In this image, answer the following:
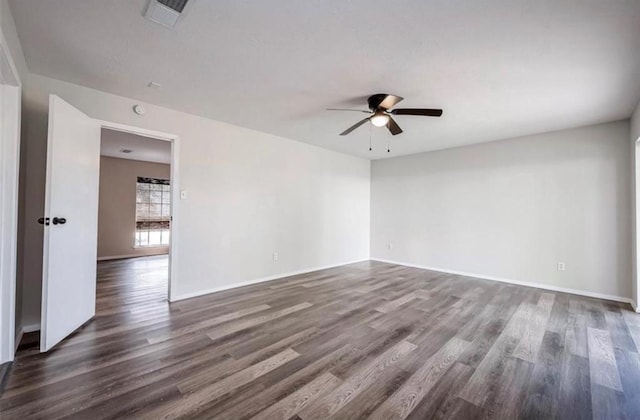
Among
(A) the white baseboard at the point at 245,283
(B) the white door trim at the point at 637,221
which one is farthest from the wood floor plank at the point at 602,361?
(A) the white baseboard at the point at 245,283

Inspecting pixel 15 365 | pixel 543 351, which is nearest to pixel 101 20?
pixel 15 365

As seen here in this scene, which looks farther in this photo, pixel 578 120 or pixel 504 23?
pixel 578 120

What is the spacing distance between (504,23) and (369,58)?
0.91m

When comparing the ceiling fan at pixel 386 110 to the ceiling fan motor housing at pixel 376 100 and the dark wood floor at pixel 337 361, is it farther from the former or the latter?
the dark wood floor at pixel 337 361

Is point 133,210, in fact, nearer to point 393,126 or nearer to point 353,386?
point 393,126

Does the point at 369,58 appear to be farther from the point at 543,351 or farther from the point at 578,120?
the point at 578,120

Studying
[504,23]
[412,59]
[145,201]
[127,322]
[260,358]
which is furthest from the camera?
[145,201]

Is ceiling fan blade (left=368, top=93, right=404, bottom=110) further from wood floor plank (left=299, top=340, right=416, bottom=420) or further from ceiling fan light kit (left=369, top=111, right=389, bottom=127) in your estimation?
wood floor plank (left=299, top=340, right=416, bottom=420)

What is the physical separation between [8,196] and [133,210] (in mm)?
5373

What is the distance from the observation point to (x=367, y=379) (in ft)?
5.96

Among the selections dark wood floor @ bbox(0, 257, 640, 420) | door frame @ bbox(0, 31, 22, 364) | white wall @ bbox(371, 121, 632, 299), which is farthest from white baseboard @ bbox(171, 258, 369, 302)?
white wall @ bbox(371, 121, 632, 299)

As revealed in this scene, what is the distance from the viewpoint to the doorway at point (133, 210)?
484cm

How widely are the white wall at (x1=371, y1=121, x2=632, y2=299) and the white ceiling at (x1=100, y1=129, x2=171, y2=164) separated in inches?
195

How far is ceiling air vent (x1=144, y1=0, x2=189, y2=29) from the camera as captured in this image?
5.29 ft
